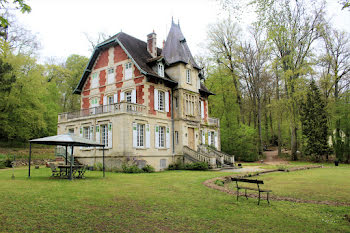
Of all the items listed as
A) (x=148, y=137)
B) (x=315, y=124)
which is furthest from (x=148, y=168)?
(x=315, y=124)

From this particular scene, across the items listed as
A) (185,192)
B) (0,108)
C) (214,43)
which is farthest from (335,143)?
(0,108)

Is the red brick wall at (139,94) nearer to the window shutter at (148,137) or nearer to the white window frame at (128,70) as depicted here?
the white window frame at (128,70)

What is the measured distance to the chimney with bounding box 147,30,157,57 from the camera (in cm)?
2660

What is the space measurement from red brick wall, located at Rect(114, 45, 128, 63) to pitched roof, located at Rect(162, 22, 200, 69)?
4.30 m

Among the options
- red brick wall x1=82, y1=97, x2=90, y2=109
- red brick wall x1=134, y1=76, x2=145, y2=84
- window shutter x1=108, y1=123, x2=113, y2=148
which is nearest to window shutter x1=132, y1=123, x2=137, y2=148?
window shutter x1=108, y1=123, x2=113, y2=148

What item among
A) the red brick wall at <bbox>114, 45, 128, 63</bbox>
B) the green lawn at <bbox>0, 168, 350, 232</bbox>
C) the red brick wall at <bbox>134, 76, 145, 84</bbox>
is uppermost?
the red brick wall at <bbox>114, 45, 128, 63</bbox>

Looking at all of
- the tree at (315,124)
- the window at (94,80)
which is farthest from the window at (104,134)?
the tree at (315,124)

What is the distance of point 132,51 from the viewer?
24.1 m

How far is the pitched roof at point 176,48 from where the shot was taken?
2575 cm

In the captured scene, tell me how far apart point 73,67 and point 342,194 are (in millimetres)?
41580

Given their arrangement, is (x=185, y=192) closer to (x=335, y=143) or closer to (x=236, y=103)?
(x=335, y=143)

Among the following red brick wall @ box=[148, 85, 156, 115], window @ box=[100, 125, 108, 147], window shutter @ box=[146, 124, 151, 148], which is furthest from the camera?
red brick wall @ box=[148, 85, 156, 115]

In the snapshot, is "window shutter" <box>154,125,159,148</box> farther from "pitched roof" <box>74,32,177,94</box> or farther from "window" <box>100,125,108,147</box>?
"pitched roof" <box>74,32,177,94</box>

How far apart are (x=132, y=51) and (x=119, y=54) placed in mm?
1518
